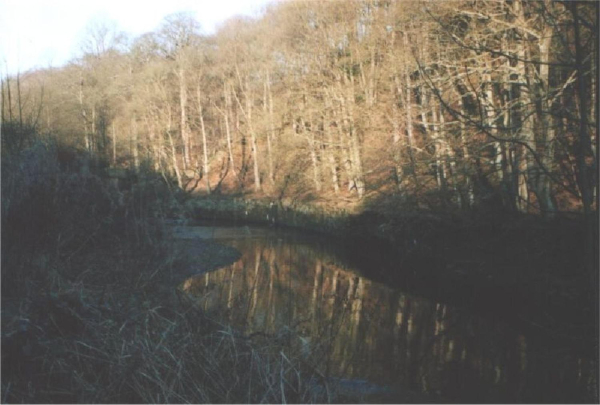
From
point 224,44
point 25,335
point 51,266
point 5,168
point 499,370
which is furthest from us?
point 224,44

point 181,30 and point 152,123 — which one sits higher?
point 181,30

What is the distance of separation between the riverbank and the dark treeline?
0.62 m

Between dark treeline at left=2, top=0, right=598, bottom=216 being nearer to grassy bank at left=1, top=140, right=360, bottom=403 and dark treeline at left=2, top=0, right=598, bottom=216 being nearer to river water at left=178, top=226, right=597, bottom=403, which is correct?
river water at left=178, top=226, right=597, bottom=403

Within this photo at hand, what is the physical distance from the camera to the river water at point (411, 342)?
6.33 meters

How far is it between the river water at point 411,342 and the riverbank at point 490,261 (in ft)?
1.81

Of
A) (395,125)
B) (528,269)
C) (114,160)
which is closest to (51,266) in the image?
(528,269)

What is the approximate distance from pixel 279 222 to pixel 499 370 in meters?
18.2

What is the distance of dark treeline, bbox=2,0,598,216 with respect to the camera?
39.2ft

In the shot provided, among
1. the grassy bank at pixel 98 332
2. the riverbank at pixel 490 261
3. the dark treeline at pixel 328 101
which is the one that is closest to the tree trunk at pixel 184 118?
the dark treeline at pixel 328 101

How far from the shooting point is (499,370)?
7.71 metres

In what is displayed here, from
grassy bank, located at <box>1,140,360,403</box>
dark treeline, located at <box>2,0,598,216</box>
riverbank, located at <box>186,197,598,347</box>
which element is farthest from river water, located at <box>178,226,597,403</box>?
dark treeline, located at <box>2,0,598,216</box>

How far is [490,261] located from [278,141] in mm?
17452

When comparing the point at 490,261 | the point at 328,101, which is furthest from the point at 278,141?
the point at 490,261

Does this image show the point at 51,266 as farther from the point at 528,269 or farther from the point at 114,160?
the point at 114,160
